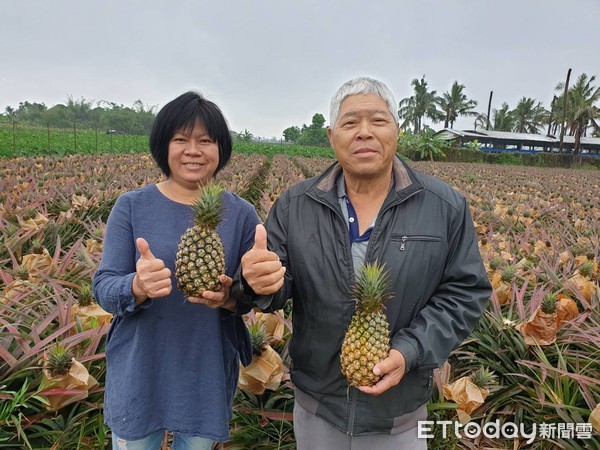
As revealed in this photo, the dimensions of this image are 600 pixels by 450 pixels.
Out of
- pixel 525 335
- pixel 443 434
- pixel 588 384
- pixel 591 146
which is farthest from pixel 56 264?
pixel 591 146

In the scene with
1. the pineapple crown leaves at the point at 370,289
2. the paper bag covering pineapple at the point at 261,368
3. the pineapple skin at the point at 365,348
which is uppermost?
the pineapple crown leaves at the point at 370,289

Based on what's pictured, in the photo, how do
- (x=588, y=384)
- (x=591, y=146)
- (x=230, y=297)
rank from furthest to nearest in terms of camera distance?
(x=591, y=146) → (x=588, y=384) → (x=230, y=297)

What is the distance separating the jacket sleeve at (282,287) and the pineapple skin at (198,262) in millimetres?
105

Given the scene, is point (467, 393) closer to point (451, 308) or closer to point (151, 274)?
point (451, 308)

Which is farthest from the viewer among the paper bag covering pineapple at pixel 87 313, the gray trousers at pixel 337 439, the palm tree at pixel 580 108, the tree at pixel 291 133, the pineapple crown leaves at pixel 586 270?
the tree at pixel 291 133

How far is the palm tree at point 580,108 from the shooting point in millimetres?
49750

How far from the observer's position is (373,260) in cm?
173

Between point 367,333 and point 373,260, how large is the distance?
32 cm

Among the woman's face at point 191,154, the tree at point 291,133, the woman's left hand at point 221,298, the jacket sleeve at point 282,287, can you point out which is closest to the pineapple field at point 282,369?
the woman's face at point 191,154

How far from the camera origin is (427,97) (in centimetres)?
7169

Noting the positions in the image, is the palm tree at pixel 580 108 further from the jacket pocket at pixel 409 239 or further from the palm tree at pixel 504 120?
the jacket pocket at pixel 409 239

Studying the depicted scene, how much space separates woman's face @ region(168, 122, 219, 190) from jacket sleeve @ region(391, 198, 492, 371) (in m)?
1.10

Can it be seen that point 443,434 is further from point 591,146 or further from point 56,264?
point 591,146

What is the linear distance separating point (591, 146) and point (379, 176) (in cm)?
7249
